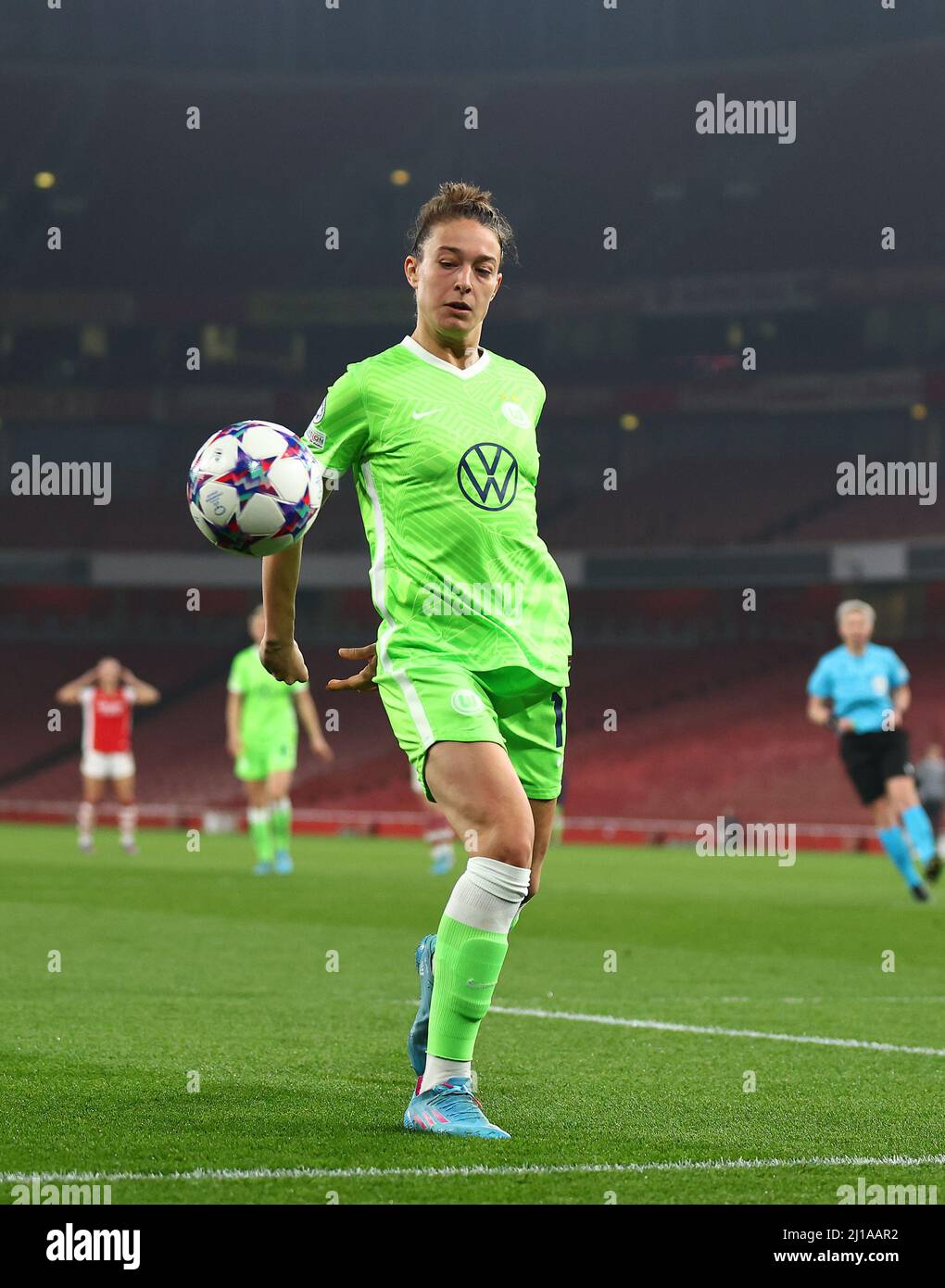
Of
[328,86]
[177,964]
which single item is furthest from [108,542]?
[177,964]

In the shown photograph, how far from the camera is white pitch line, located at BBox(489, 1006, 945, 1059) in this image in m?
6.29

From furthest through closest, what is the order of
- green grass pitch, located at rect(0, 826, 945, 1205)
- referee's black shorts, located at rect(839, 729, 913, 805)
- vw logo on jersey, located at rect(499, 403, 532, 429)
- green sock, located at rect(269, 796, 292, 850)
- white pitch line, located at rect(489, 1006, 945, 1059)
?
green sock, located at rect(269, 796, 292, 850)
referee's black shorts, located at rect(839, 729, 913, 805)
white pitch line, located at rect(489, 1006, 945, 1059)
vw logo on jersey, located at rect(499, 403, 532, 429)
green grass pitch, located at rect(0, 826, 945, 1205)

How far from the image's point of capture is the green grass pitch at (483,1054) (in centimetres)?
400

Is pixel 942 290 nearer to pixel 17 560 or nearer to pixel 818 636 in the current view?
pixel 818 636

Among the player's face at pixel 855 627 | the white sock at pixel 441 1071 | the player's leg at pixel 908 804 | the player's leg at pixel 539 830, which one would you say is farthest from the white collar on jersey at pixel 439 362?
the player's leg at pixel 908 804

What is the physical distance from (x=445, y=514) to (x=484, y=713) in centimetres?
57

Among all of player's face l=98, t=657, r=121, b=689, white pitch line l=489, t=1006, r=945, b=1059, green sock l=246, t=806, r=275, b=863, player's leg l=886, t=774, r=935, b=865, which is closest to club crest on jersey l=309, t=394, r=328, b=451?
white pitch line l=489, t=1006, r=945, b=1059

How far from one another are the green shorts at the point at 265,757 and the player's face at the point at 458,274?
470 inches

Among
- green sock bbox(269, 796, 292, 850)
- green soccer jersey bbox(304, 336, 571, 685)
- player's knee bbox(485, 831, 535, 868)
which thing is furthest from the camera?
green sock bbox(269, 796, 292, 850)

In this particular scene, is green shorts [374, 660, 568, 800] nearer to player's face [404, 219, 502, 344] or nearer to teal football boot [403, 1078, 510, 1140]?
teal football boot [403, 1078, 510, 1140]

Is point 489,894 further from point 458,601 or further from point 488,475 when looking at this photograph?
point 488,475

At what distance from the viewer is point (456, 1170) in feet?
13.0

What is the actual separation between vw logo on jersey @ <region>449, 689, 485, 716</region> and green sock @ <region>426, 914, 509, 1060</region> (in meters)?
0.55
